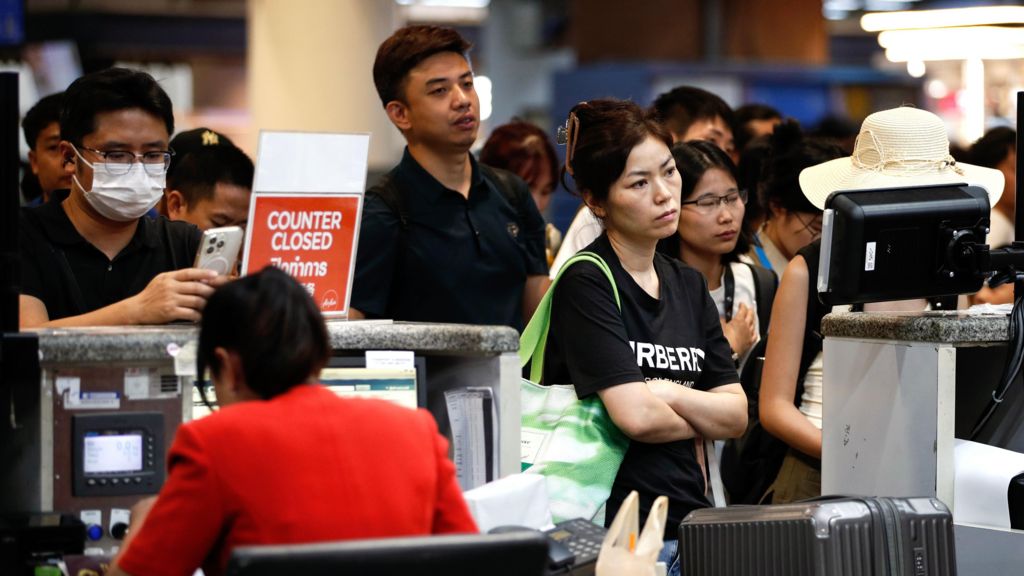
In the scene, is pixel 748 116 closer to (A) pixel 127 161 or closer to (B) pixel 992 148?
(B) pixel 992 148

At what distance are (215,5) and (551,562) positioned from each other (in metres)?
20.8

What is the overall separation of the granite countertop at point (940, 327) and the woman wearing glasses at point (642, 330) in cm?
39

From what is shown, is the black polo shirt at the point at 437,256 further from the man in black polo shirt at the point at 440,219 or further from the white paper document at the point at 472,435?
the white paper document at the point at 472,435

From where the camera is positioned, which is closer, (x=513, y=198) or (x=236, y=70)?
(x=513, y=198)

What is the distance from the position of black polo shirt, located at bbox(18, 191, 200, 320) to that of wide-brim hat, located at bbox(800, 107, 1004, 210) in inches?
71.6

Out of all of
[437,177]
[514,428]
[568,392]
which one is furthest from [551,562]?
[437,177]

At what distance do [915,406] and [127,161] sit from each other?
6.73 feet

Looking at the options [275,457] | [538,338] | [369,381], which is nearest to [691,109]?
[538,338]

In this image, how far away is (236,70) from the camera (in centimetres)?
2241

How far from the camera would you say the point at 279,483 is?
2.25m

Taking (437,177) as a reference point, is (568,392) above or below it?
below

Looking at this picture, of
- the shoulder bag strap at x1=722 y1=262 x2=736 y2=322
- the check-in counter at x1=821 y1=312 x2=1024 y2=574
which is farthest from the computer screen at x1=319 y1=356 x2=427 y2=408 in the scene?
the shoulder bag strap at x1=722 y1=262 x2=736 y2=322

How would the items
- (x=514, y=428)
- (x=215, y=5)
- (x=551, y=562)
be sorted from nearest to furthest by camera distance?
1. (x=551, y=562)
2. (x=514, y=428)
3. (x=215, y=5)

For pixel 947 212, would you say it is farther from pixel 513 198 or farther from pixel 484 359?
pixel 513 198
